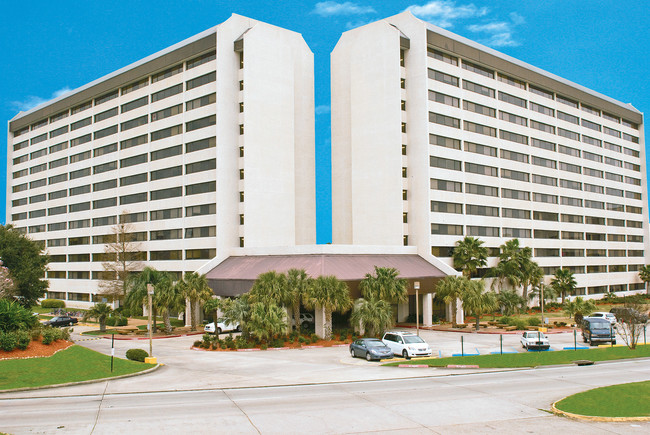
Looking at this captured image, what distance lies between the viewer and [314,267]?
2062 inches

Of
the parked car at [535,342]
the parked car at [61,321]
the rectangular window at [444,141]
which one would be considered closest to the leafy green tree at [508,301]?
the rectangular window at [444,141]

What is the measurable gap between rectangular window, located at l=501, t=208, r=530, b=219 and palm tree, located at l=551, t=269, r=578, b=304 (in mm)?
9738

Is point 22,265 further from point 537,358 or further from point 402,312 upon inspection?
point 537,358

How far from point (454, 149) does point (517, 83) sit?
20382 millimetres

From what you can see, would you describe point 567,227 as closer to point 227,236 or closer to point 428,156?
point 428,156

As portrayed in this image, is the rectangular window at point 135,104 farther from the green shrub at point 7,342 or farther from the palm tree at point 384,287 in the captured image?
the green shrub at point 7,342

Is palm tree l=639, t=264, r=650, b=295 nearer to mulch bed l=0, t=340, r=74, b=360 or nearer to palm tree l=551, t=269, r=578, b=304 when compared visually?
palm tree l=551, t=269, r=578, b=304

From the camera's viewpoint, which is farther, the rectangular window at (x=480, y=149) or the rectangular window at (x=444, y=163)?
the rectangular window at (x=480, y=149)

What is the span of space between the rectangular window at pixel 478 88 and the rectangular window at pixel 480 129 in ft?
15.5

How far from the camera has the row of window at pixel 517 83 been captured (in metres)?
72.6

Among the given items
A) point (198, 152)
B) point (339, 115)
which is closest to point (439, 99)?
point (339, 115)

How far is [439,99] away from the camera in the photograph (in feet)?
233

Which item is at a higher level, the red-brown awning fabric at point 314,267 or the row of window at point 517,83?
the row of window at point 517,83

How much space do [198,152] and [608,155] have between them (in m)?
76.4
